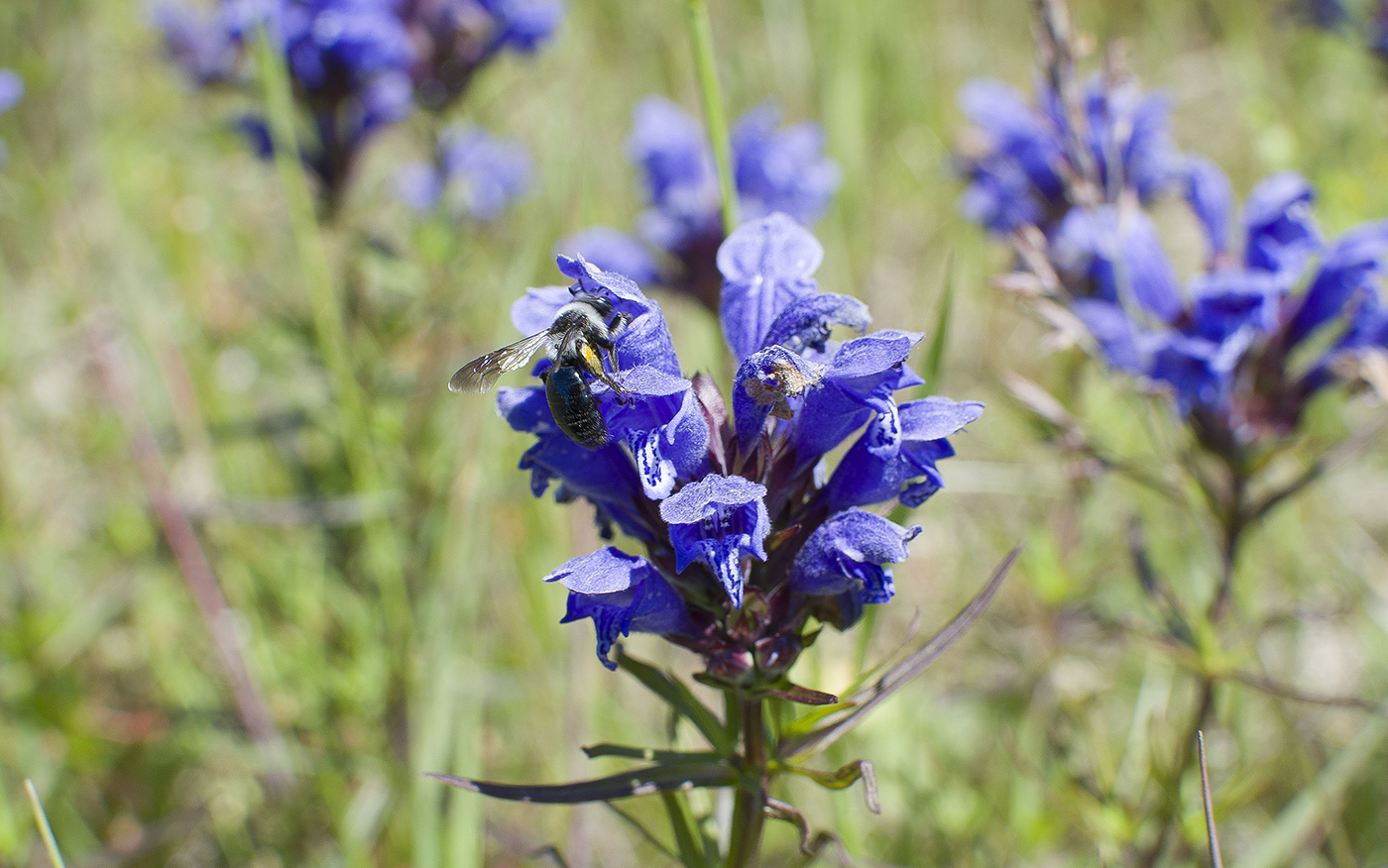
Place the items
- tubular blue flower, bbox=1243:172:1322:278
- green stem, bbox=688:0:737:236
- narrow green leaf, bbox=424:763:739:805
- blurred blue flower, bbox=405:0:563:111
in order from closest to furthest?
narrow green leaf, bbox=424:763:739:805
green stem, bbox=688:0:737:236
tubular blue flower, bbox=1243:172:1322:278
blurred blue flower, bbox=405:0:563:111

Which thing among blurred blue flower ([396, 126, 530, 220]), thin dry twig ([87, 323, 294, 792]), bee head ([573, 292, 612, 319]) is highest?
blurred blue flower ([396, 126, 530, 220])

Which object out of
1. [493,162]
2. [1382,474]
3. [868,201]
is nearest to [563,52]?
[493,162]

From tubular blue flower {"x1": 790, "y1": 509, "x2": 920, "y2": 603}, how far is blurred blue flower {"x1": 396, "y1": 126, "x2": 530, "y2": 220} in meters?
2.74

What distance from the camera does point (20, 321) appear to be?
4.84 meters

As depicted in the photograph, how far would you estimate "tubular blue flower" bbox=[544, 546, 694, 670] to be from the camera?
1.22 meters

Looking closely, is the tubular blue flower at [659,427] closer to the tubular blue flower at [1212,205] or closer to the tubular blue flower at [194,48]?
the tubular blue flower at [1212,205]

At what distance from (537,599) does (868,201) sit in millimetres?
3142

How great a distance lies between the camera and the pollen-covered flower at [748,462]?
4.12 ft

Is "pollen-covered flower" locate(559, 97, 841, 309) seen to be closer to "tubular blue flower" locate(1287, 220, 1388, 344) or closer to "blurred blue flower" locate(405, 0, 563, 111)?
"blurred blue flower" locate(405, 0, 563, 111)

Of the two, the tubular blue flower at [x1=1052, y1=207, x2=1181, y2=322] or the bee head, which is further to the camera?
the tubular blue flower at [x1=1052, y1=207, x2=1181, y2=322]

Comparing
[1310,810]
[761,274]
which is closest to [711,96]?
[761,274]

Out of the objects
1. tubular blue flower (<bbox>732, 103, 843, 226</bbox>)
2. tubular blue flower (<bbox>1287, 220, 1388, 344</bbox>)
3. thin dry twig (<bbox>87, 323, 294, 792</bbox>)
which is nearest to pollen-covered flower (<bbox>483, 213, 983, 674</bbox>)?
tubular blue flower (<bbox>1287, 220, 1388, 344</bbox>)

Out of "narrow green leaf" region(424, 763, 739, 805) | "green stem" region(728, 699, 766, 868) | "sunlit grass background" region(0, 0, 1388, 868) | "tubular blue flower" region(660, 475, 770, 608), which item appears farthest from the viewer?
"sunlit grass background" region(0, 0, 1388, 868)

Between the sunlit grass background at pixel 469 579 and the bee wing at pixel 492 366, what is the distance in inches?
33.5
